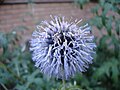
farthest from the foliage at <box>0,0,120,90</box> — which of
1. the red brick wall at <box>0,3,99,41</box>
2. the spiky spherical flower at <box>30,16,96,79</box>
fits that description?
the red brick wall at <box>0,3,99,41</box>

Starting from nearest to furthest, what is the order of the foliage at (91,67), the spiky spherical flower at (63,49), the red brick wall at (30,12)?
the spiky spherical flower at (63,49), the foliage at (91,67), the red brick wall at (30,12)

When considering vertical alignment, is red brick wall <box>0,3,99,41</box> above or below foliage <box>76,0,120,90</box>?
above

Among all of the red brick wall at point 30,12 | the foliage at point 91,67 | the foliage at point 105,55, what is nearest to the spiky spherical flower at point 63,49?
the foliage at point 91,67

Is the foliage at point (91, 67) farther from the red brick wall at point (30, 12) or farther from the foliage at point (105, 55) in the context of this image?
the red brick wall at point (30, 12)

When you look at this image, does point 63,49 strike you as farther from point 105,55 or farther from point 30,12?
point 30,12

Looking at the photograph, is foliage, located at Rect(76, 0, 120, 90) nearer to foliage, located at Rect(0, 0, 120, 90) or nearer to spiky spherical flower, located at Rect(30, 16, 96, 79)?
foliage, located at Rect(0, 0, 120, 90)

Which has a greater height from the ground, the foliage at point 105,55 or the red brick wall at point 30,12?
the red brick wall at point 30,12
